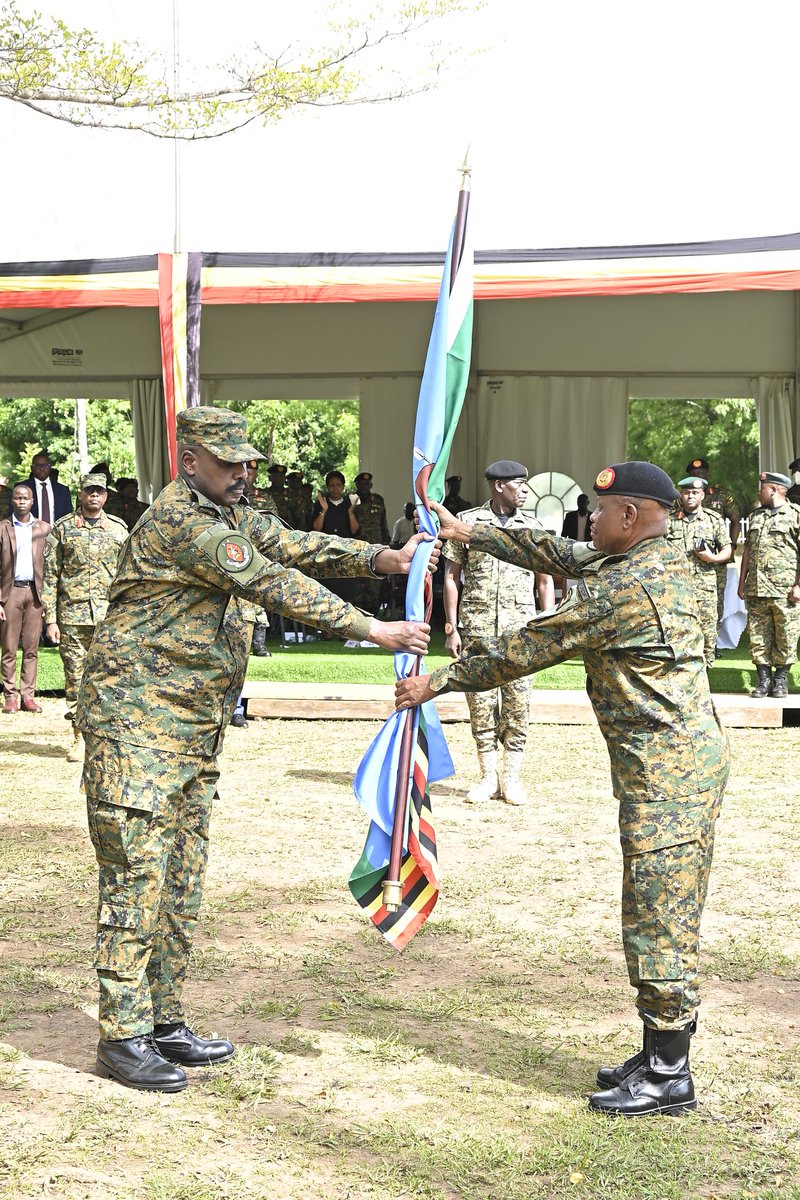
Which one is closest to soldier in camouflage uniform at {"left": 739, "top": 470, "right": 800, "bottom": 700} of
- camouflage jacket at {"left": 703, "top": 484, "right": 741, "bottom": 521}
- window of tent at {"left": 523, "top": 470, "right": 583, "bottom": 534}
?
camouflage jacket at {"left": 703, "top": 484, "right": 741, "bottom": 521}

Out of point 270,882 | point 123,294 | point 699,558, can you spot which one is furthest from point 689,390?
point 270,882

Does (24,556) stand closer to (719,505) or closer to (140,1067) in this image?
(719,505)

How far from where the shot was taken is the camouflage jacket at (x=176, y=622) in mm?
3877

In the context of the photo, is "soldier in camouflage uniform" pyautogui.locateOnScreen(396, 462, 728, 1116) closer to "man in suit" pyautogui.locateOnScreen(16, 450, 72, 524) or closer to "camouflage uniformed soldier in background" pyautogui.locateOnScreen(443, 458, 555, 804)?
"camouflage uniformed soldier in background" pyautogui.locateOnScreen(443, 458, 555, 804)

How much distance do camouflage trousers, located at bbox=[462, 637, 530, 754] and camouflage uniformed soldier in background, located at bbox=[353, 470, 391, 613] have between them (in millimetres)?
8491

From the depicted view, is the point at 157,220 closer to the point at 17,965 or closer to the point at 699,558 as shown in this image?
the point at 699,558

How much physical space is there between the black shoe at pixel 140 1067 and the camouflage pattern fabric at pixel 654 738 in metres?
1.44

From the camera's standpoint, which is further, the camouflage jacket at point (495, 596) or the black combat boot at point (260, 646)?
the black combat boot at point (260, 646)

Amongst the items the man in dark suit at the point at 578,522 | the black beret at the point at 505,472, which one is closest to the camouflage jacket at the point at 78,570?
the black beret at the point at 505,472

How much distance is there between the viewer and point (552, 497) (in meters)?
19.4

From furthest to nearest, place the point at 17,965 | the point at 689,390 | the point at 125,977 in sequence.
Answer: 1. the point at 689,390
2. the point at 17,965
3. the point at 125,977

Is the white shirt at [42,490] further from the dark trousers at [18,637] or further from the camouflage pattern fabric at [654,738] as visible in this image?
the camouflage pattern fabric at [654,738]

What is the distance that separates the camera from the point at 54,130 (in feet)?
44.0

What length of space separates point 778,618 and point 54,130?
875 cm
